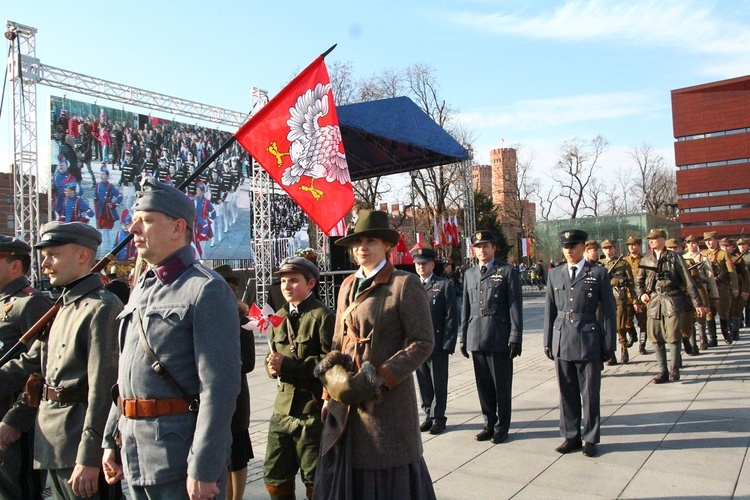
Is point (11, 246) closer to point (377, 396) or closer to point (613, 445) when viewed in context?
point (377, 396)

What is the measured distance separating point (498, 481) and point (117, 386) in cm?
321

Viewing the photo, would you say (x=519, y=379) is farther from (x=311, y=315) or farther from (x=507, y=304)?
(x=311, y=315)

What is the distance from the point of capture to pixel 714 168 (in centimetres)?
3847

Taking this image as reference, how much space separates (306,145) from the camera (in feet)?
14.5

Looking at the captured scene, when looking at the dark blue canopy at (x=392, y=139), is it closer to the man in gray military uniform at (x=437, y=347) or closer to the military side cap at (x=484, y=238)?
the man in gray military uniform at (x=437, y=347)

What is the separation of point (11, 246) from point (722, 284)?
12.5 meters

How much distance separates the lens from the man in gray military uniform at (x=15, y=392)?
11.1ft

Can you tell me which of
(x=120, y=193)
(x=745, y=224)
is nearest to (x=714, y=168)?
(x=745, y=224)

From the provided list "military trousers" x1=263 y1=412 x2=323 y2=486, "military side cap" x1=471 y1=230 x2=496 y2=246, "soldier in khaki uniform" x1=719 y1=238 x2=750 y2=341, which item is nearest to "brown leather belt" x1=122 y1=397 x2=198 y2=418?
"military trousers" x1=263 y1=412 x2=323 y2=486

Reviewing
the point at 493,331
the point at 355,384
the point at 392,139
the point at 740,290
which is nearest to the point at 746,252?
the point at 740,290

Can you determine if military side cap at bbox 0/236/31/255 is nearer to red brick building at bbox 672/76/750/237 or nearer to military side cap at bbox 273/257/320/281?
military side cap at bbox 273/257/320/281

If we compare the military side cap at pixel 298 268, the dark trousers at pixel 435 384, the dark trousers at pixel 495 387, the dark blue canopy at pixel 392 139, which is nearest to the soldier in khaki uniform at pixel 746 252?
the dark blue canopy at pixel 392 139

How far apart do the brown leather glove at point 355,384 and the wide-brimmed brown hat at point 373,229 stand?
0.76m

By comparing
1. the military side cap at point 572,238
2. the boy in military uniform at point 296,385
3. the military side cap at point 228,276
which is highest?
the military side cap at point 572,238
